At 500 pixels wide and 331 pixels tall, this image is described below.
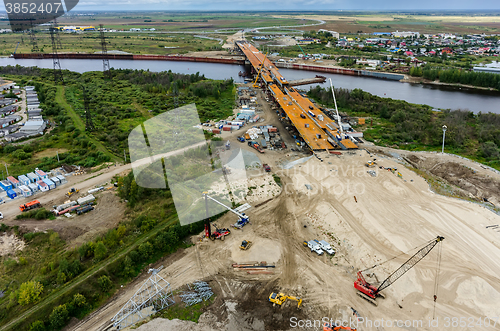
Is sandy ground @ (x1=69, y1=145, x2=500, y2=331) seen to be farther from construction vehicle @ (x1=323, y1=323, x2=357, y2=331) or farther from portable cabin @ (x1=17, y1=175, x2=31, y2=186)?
portable cabin @ (x1=17, y1=175, x2=31, y2=186)

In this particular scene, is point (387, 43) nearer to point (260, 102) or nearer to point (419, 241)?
point (260, 102)

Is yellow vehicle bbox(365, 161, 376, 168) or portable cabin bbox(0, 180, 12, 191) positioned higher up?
portable cabin bbox(0, 180, 12, 191)

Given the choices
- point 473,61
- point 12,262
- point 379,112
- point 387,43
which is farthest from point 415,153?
point 387,43

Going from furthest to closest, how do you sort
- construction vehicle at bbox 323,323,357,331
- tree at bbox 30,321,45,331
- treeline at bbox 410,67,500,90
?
treeline at bbox 410,67,500,90 → construction vehicle at bbox 323,323,357,331 → tree at bbox 30,321,45,331

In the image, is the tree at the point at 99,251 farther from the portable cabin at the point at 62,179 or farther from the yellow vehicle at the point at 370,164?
the yellow vehicle at the point at 370,164

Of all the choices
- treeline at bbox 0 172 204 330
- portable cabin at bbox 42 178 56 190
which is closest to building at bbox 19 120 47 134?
portable cabin at bbox 42 178 56 190

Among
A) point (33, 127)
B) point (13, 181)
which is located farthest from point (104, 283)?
point (33, 127)
